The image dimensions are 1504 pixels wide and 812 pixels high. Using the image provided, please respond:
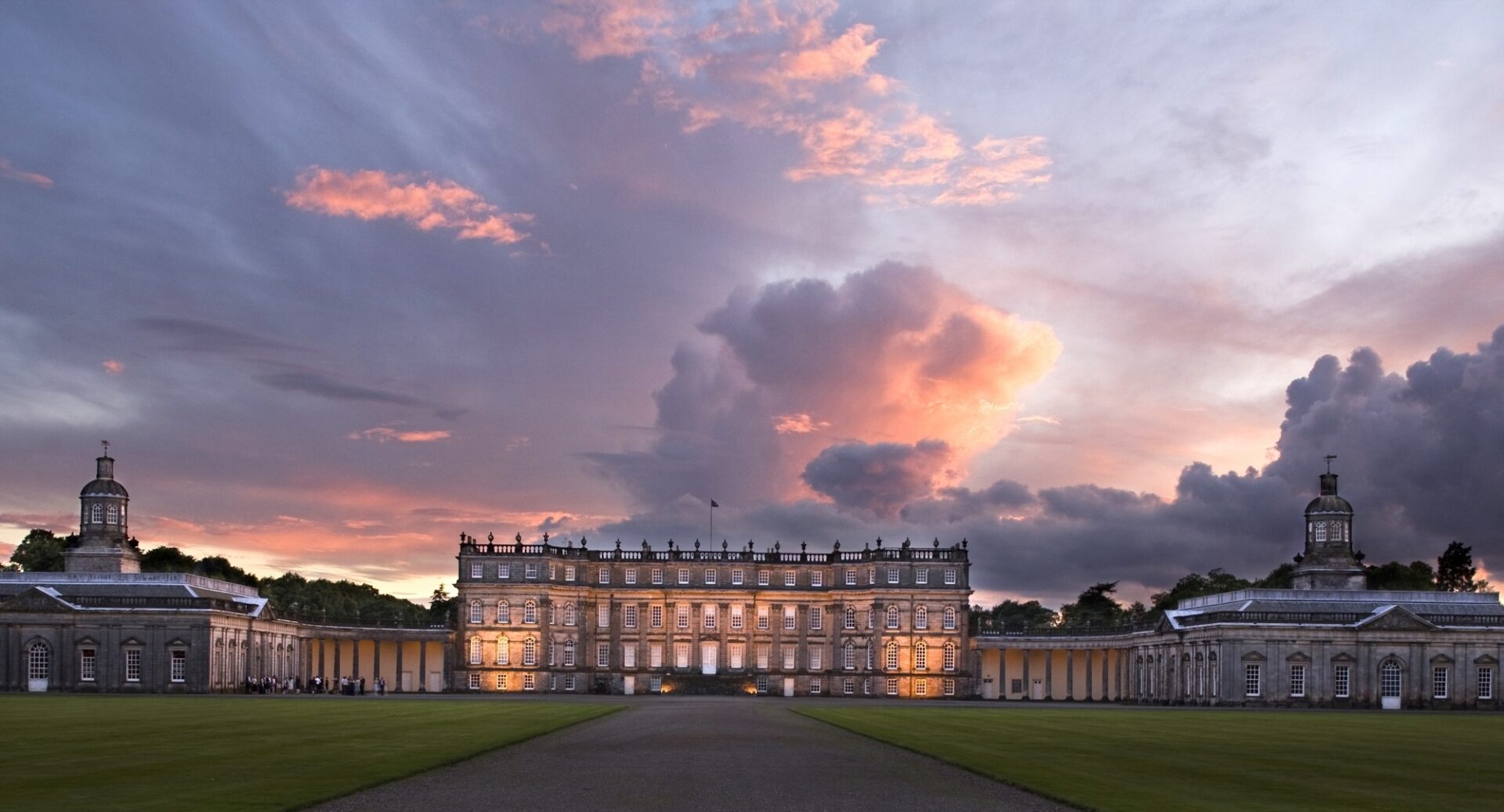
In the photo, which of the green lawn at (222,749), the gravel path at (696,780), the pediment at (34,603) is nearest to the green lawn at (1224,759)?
the gravel path at (696,780)

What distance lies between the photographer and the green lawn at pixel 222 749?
22234 mm

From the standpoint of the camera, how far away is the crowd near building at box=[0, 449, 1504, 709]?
293ft

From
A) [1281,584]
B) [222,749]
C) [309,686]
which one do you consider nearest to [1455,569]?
[1281,584]

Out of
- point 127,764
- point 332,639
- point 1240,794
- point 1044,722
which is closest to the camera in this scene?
point 1240,794

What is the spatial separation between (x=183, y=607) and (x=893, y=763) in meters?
70.7

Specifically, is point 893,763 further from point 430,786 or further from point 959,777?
point 430,786

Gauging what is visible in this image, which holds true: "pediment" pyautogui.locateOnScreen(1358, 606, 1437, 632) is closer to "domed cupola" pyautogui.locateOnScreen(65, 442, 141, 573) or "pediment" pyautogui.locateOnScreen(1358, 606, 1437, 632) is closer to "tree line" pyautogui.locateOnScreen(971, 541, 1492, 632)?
"tree line" pyautogui.locateOnScreen(971, 541, 1492, 632)

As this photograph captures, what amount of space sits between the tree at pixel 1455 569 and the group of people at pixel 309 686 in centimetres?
9165

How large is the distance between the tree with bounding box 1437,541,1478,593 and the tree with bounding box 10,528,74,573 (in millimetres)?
119406

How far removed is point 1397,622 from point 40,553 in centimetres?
10787

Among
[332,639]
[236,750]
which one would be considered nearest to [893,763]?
[236,750]

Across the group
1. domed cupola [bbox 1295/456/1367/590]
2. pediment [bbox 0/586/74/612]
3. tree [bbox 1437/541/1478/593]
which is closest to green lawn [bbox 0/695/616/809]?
pediment [bbox 0/586/74/612]

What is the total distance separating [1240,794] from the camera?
23.9m

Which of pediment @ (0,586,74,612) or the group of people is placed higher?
pediment @ (0,586,74,612)
